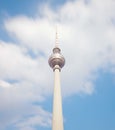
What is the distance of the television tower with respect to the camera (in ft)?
369

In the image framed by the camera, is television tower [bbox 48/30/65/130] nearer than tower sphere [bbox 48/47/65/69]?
Yes

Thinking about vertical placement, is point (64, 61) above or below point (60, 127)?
above

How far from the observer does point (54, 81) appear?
407ft

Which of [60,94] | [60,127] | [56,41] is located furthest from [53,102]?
[56,41]

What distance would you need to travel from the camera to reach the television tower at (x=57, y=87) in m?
112

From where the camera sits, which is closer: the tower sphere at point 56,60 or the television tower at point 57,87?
the television tower at point 57,87

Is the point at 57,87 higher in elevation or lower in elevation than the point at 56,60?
lower

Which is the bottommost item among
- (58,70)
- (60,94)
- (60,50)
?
(60,94)

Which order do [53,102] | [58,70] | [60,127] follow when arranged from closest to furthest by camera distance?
[60,127], [53,102], [58,70]

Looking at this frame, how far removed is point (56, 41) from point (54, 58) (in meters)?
9.88

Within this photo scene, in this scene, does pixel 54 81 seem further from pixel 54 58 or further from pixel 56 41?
pixel 56 41

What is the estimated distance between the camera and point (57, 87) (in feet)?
399

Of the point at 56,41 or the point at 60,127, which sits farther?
the point at 56,41

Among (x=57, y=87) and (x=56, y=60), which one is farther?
(x=56, y=60)
